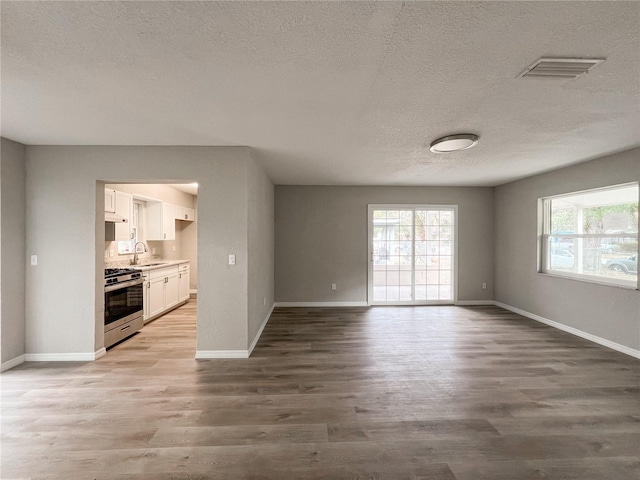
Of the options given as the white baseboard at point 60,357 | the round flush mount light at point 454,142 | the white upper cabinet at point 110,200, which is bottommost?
the white baseboard at point 60,357

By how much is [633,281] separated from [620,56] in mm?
3376

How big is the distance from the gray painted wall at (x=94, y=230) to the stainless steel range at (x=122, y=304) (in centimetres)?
31

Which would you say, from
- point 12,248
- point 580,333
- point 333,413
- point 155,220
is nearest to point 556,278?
point 580,333

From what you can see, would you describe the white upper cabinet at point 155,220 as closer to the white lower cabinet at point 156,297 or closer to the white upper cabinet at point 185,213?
the white upper cabinet at point 185,213

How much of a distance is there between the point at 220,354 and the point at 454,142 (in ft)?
11.9

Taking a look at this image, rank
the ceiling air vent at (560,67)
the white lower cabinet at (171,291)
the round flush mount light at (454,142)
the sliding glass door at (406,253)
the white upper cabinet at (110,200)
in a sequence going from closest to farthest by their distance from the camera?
the ceiling air vent at (560,67)
the round flush mount light at (454,142)
the white upper cabinet at (110,200)
the white lower cabinet at (171,291)
the sliding glass door at (406,253)

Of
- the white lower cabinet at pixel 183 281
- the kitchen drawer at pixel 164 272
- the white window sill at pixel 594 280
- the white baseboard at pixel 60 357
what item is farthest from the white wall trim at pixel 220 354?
the white window sill at pixel 594 280

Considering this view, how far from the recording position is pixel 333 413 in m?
2.43

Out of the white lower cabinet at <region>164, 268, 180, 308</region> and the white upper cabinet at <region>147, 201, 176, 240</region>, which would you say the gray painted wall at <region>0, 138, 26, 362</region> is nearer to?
the white lower cabinet at <region>164, 268, 180, 308</region>

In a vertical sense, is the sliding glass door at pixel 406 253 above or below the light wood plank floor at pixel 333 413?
above

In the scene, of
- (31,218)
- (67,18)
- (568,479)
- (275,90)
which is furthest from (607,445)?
(31,218)

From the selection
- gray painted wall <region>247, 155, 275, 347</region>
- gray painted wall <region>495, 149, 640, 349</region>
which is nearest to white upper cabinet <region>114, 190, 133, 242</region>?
gray painted wall <region>247, 155, 275, 347</region>

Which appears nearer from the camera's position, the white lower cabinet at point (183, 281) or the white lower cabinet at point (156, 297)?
the white lower cabinet at point (156, 297)

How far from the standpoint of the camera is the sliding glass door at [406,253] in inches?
247
